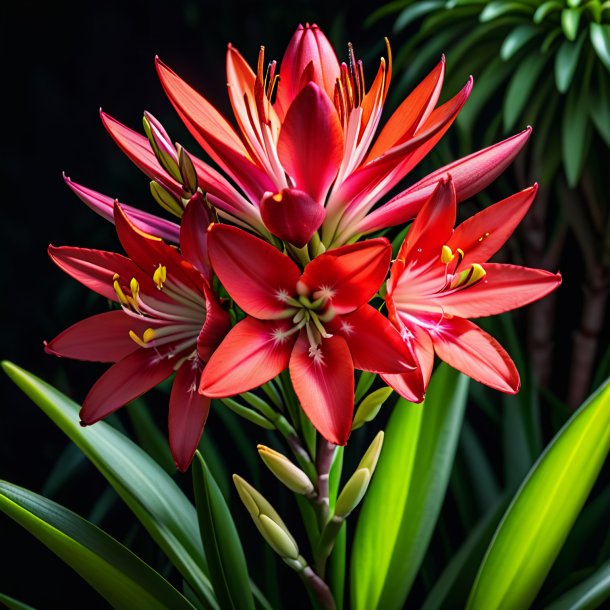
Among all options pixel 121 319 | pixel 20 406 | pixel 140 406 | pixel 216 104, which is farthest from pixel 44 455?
pixel 121 319

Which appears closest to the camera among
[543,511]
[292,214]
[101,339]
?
[292,214]

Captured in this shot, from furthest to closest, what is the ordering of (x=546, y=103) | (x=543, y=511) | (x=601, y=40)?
(x=546, y=103) → (x=601, y=40) → (x=543, y=511)

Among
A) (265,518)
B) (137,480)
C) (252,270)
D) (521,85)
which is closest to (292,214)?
(252,270)

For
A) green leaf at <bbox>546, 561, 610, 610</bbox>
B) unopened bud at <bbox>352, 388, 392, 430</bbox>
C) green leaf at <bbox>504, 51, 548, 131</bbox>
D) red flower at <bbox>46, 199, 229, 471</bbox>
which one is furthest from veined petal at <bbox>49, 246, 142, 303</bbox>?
green leaf at <bbox>504, 51, 548, 131</bbox>

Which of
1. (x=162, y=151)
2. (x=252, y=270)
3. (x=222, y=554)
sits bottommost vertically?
(x=222, y=554)

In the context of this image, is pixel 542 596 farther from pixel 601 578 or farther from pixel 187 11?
pixel 187 11

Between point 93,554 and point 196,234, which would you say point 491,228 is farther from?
point 93,554
